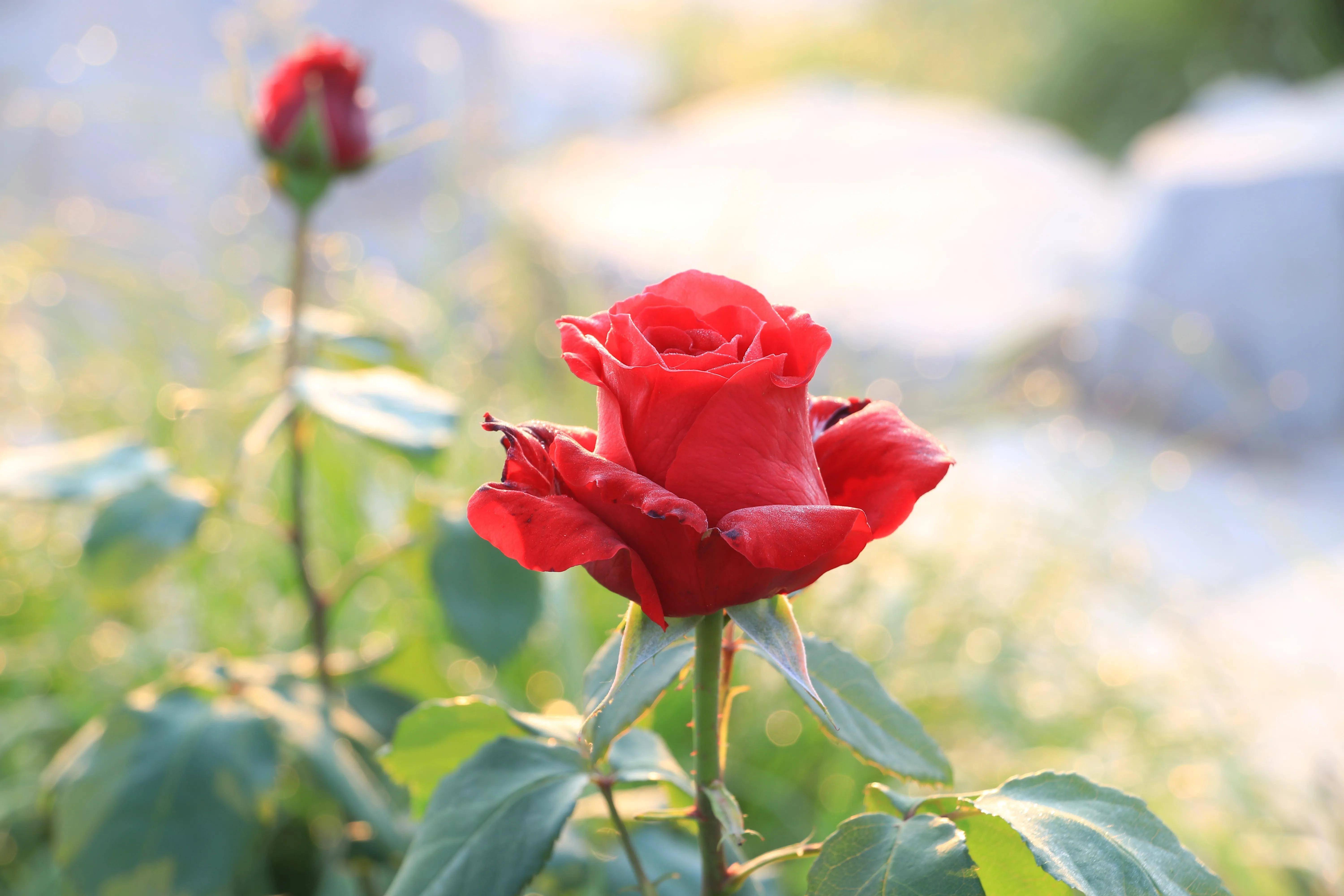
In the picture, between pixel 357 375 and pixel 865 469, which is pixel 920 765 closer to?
pixel 865 469

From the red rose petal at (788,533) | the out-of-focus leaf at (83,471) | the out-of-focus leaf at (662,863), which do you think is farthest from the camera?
the out-of-focus leaf at (83,471)

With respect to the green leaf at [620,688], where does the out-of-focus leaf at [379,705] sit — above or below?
below

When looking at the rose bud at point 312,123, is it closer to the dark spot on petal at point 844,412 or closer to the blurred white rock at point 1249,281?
the dark spot on petal at point 844,412

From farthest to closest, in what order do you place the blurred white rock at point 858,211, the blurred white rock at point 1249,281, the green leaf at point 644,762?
1. the blurred white rock at point 1249,281
2. the blurred white rock at point 858,211
3. the green leaf at point 644,762

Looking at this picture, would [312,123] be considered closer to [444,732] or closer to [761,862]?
[444,732]

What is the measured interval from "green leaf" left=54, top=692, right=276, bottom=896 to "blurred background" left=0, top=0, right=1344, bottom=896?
13 cm

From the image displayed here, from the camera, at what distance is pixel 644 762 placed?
0.38 meters

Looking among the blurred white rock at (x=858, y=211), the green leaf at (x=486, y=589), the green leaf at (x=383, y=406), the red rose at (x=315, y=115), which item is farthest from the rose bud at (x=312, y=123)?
the blurred white rock at (x=858, y=211)

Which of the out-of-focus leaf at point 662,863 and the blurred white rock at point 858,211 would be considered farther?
the blurred white rock at point 858,211

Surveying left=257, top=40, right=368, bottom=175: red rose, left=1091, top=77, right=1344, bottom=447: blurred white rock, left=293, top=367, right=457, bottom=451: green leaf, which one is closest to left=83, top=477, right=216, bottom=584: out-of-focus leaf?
left=293, top=367, right=457, bottom=451: green leaf

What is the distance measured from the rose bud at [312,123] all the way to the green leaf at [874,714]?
0.48 metres

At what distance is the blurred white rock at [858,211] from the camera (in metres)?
2.04

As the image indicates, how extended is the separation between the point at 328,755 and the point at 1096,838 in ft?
1.33

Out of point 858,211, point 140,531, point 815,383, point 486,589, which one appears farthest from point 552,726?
point 858,211
